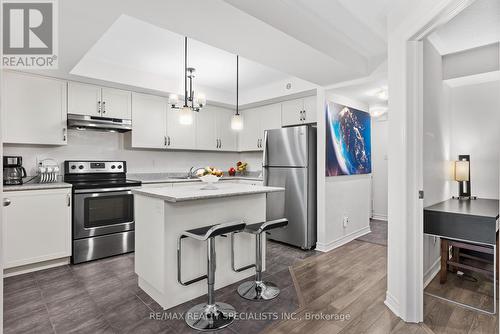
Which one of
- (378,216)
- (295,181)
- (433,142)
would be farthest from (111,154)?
(378,216)

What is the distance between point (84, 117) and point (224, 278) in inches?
106

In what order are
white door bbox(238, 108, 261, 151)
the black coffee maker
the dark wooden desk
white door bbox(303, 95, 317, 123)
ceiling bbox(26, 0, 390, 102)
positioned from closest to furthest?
ceiling bbox(26, 0, 390, 102), the dark wooden desk, the black coffee maker, white door bbox(303, 95, 317, 123), white door bbox(238, 108, 261, 151)

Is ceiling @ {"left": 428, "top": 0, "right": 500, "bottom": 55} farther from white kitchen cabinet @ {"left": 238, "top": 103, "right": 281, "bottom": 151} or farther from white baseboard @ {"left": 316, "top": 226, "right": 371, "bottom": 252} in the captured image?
white baseboard @ {"left": 316, "top": 226, "right": 371, "bottom": 252}

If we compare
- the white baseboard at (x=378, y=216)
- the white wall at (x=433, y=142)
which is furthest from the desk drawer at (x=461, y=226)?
the white baseboard at (x=378, y=216)

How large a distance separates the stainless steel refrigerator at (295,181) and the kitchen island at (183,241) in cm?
116

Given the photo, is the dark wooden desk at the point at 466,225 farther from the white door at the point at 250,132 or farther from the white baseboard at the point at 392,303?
the white door at the point at 250,132


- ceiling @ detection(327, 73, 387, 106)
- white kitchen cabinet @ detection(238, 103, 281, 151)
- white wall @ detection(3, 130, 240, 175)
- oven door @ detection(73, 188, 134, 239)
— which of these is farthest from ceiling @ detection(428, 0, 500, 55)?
white wall @ detection(3, 130, 240, 175)

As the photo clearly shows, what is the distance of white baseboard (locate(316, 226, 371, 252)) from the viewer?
147 inches

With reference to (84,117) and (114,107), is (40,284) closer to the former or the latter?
(84,117)

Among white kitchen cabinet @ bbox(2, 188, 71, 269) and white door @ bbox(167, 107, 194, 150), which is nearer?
white kitchen cabinet @ bbox(2, 188, 71, 269)

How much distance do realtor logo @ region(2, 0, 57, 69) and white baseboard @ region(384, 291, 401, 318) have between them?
11.2 ft

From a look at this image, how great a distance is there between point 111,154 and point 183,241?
2.51 meters

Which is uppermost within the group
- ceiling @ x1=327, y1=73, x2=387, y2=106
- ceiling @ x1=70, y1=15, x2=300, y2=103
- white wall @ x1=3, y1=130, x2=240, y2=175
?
ceiling @ x1=70, y1=15, x2=300, y2=103

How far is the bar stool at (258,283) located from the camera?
245 cm
